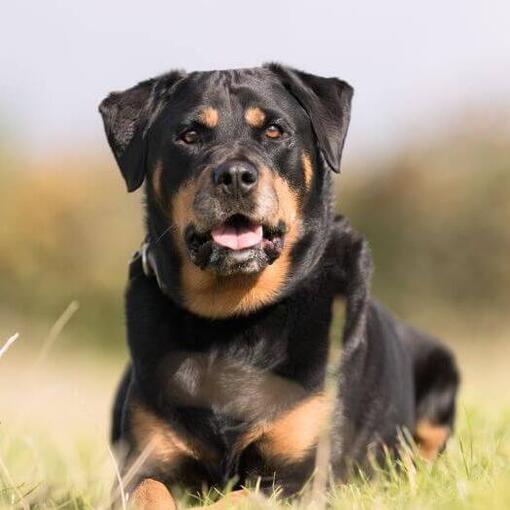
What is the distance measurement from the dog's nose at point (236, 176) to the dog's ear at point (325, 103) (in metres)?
0.48

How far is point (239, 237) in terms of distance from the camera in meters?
3.99

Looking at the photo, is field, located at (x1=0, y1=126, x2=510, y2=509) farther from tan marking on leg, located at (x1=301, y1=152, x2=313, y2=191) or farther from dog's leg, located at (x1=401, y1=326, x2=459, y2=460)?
tan marking on leg, located at (x1=301, y1=152, x2=313, y2=191)

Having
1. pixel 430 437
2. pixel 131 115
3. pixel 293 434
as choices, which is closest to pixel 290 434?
pixel 293 434

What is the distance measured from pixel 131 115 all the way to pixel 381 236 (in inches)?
433

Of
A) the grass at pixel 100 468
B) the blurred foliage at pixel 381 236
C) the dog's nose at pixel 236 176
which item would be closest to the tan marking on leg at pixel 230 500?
the grass at pixel 100 468

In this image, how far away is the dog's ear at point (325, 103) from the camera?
422 cm

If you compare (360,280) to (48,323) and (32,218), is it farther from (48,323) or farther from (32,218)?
(32,218)

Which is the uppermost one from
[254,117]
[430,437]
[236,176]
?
[254,117]

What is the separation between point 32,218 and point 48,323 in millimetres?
1828

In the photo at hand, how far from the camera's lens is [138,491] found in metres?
3.82

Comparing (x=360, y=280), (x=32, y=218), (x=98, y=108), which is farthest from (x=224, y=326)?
(x=32, y=218)

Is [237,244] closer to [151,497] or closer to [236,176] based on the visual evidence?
[236,176]

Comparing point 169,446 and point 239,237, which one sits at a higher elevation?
point 239,237

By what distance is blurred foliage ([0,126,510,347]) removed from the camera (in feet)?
47.2
